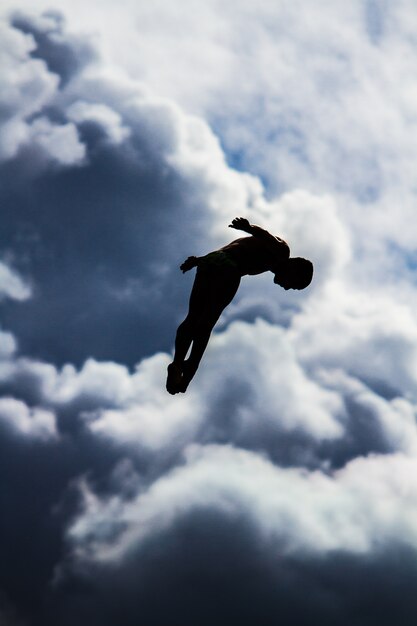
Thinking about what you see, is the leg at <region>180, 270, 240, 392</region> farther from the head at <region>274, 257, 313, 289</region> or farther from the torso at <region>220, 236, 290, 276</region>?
the head at <region>274, 257, 313, 289</region>

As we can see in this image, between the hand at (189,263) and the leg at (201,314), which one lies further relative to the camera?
the hand at (189,263)

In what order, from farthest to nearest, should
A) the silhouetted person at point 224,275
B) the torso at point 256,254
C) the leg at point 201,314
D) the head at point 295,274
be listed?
the torso at point 256,254 → the head at point 295,274 → the silhouetted person at point 224,275 → the leg at point 201,314

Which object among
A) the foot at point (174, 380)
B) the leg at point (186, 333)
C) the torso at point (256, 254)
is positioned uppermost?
the torso at point (256, 254)

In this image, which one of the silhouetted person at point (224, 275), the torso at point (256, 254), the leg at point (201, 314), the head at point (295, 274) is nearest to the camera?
the leg at point (201, 314)

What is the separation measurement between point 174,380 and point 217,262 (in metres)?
2.17

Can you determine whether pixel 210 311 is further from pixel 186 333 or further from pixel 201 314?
pixel 186 333

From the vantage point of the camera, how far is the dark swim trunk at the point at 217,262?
422 inches

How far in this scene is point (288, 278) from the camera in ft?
35.4

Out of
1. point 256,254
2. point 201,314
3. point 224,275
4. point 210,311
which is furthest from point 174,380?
point 256,254

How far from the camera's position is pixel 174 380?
10.0 metres

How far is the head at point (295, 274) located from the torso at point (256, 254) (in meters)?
0.15

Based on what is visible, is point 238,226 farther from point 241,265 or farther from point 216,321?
point 216,321

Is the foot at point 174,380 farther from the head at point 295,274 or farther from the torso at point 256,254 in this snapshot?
the head at point 295,274

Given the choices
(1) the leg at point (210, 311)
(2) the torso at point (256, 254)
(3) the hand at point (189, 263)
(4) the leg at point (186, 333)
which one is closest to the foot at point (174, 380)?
A: (4) the leg at point (186, 333)
